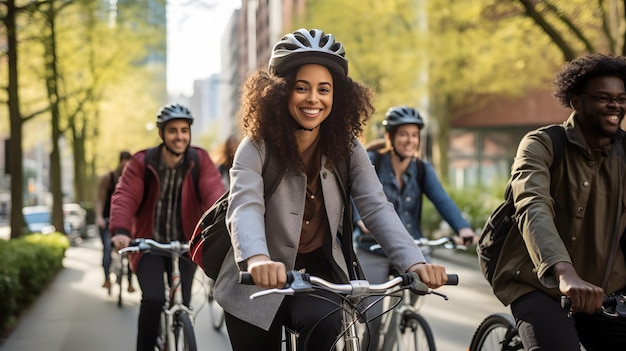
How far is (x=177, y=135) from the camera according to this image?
6152 mm

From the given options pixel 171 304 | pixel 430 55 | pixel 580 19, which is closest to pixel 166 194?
pixel 171 304

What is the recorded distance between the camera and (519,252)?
3.80 metres

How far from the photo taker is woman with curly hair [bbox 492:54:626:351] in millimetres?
3648

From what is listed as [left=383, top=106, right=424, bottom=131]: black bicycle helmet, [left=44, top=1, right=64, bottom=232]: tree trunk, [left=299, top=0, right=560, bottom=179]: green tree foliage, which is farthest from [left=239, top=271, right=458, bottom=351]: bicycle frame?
[left=299, top=0, right=560, bottom=179]: green tree foliage

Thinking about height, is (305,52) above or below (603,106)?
above

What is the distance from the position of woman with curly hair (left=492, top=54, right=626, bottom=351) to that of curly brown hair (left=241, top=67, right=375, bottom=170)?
0.68 m

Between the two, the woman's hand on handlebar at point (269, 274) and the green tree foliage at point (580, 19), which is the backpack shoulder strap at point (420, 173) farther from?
the green tree foliage at point (580, 19)

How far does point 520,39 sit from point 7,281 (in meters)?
19.0

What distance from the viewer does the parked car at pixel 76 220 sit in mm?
30875

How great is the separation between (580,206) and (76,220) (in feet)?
104

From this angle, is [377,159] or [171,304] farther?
[377,159]

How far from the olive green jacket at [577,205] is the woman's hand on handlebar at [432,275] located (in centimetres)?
48

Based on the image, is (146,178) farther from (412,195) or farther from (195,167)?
(412,195)

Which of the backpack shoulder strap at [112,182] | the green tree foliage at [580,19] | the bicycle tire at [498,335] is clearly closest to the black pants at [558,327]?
the bicycle tire at [498,335]
